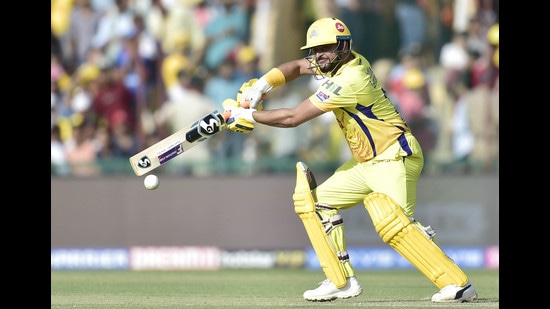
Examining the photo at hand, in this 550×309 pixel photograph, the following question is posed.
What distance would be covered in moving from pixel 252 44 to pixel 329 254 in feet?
17.1

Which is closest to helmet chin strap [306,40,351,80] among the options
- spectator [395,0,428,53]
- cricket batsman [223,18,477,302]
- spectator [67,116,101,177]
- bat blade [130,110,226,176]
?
cricket batsman [223,18,477,302]

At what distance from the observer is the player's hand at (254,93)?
845cm

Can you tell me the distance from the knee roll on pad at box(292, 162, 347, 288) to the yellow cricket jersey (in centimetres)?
46

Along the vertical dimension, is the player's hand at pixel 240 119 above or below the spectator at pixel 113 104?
below

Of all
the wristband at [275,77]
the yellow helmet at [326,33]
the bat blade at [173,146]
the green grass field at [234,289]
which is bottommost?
the green grass field at [234,289]

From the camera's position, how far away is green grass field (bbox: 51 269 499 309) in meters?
7.94

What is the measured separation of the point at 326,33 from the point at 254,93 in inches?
29.4

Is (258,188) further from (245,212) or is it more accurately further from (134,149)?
(134,149)

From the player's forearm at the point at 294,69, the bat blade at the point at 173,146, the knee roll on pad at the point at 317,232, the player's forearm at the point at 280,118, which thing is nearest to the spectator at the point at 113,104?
A: the bat blade at the point at 173,146

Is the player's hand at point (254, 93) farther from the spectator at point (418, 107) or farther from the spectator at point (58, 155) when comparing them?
the spectator at point (58, 155)

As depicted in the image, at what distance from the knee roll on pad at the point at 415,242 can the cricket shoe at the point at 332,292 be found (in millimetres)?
507

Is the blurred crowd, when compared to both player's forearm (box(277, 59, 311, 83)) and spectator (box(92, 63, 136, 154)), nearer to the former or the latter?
spectator (box(92, 63, 136, 154))

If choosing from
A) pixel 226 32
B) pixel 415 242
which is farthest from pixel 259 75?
pixel 415 242
